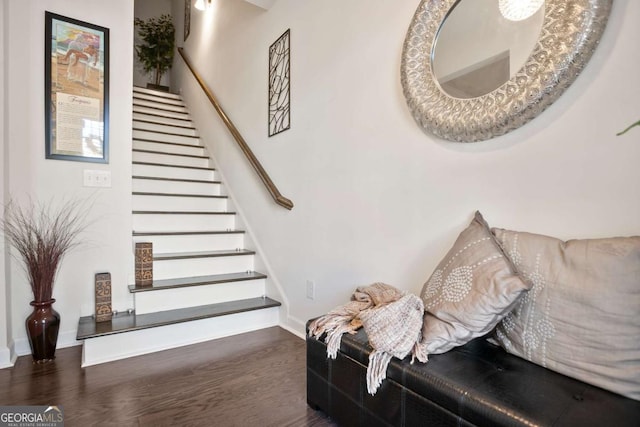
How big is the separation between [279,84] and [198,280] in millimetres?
1693

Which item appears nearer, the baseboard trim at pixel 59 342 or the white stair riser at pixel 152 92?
the baseboard trim at pixel 59 342

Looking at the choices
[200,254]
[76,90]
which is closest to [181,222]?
[200,254]

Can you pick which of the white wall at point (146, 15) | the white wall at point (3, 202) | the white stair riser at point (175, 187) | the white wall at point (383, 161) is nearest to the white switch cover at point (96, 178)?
the white wall at point (3, 202)

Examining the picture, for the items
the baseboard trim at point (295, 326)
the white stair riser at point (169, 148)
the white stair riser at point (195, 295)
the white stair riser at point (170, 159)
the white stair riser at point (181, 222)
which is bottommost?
the baseboard trim at point (295, 326)

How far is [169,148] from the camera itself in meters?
3.95

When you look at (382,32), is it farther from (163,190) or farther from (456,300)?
(163,190)

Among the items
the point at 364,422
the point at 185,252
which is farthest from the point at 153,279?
the point at 364,422

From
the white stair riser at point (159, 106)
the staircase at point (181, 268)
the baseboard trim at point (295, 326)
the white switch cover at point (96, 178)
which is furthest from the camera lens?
the white stair riser at point (159, 106)

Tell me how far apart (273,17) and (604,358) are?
120 inches

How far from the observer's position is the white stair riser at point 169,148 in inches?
147

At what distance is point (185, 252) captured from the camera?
9.14ft

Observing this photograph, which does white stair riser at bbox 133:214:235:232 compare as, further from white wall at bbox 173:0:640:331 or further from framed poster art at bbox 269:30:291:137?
framed poster art at bbox 269:30:291:137

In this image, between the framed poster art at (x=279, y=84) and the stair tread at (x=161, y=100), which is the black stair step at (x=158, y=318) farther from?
the stair tread at (x=161, y=100)

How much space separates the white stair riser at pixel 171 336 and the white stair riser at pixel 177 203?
1.32m
